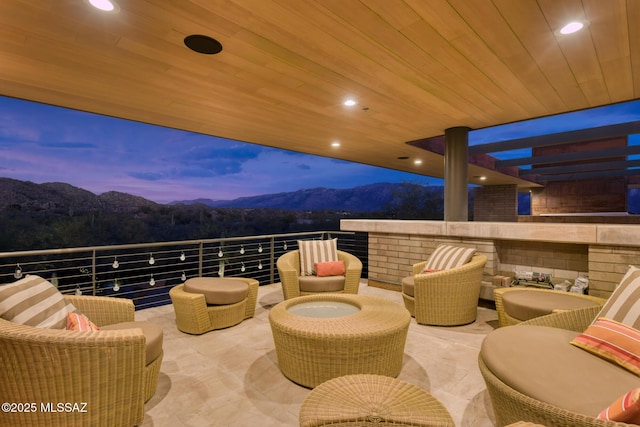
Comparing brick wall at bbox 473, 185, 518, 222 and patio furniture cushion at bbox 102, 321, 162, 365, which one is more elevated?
brick wall at bbox 473, 185, 518, 222

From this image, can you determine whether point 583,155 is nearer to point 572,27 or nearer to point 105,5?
point 572,27

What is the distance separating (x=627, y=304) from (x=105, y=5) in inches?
140

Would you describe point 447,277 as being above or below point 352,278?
above

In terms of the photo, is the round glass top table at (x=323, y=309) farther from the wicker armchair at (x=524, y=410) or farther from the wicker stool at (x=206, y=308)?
the wicker armchair at (x=524, y=410)

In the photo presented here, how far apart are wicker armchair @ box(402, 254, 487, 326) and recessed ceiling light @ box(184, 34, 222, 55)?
9.37 feet

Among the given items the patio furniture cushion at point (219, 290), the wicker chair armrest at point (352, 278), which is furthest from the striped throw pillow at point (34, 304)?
Result: the wicker chair armrest at point (352, 278)

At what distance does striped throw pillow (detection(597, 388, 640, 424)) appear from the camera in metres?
0.87

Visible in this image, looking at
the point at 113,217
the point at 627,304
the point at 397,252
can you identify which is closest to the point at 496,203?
the point at 397,252

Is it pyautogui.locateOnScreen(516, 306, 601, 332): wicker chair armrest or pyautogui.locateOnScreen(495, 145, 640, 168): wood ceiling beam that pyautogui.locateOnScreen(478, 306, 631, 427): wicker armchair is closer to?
pyautogui.locateOnScreen(516, 306, 601, 332): wicker chair armrest

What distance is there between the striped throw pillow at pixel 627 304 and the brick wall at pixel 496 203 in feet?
32.8

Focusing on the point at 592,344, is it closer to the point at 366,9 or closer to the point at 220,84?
the point at 366,9

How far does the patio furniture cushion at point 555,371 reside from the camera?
1244 millimetres

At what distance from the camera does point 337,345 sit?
1.97 m

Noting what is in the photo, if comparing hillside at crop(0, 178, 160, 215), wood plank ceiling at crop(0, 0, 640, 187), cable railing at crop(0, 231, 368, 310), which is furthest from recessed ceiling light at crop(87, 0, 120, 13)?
hillside at crop(0, 178, 160, 215)
